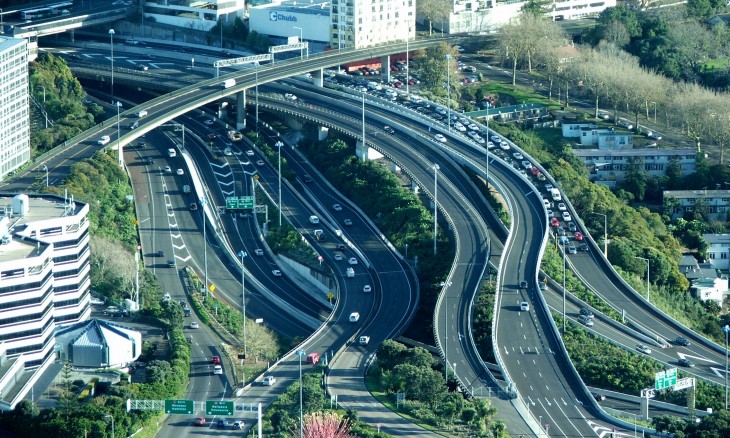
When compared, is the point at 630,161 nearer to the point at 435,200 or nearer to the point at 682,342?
the point at 435,200

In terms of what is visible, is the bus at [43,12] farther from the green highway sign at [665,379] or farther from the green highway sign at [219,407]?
the green highway sign at [665,379]

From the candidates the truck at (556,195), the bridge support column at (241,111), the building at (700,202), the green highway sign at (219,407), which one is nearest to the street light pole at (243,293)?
the green highway sign at (219,407)

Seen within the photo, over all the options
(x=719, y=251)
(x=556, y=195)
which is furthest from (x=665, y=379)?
(x=719, y=251)

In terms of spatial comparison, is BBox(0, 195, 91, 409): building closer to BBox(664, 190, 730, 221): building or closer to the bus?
BBox(664, 190, 730, 221): building

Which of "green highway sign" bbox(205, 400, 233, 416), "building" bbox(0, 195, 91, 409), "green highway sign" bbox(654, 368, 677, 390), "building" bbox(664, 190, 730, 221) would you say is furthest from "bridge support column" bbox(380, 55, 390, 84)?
"green highway sign" bbox(205, 400, 233, 416)

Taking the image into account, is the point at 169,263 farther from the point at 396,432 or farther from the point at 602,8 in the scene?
the point at 602,8

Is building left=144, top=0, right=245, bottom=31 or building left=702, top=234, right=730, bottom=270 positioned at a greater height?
building left=144, top=0, right=245, bottom=31
